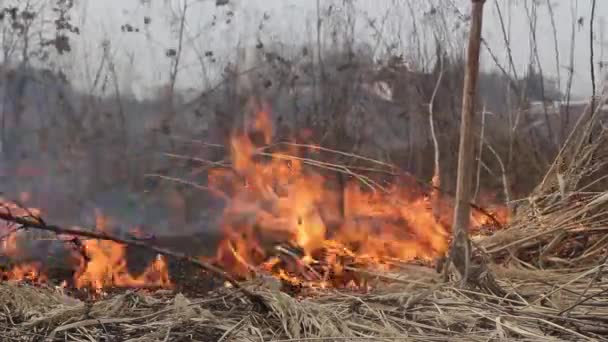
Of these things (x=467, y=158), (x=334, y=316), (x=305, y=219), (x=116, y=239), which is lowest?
(x=334, y=316)

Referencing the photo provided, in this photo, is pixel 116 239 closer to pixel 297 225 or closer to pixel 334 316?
pixel 334 316

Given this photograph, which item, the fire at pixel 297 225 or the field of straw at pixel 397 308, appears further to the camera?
the fire at pixel 297 225

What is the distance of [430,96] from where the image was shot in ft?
15.3

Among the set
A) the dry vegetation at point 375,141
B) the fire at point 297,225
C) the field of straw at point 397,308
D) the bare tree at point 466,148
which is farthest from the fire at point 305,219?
the bare tree at point 466,148

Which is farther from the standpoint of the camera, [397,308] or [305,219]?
[305,219]

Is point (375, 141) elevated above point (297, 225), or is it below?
above

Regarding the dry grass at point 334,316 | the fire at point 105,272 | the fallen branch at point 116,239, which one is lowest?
the fire at point 105,272

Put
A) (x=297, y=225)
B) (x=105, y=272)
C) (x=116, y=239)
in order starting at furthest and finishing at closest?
1. (x=297, y=225)
2. (x=105, y=272)
3. (x=116, y=239)

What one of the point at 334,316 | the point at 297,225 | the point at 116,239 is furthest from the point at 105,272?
the point at 334,316

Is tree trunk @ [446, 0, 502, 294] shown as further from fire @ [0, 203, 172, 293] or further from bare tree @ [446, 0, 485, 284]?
fire @ [0, 203, 172, 293]

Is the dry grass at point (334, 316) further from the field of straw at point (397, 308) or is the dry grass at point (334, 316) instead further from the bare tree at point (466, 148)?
the bare tree at point (466, 148)

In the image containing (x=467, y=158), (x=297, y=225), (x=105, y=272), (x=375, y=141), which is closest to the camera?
(x=467, y=158)

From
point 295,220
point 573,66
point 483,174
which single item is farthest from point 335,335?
point 573,66

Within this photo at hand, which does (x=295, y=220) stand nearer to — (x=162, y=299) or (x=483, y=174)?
(x=162, y=299)
